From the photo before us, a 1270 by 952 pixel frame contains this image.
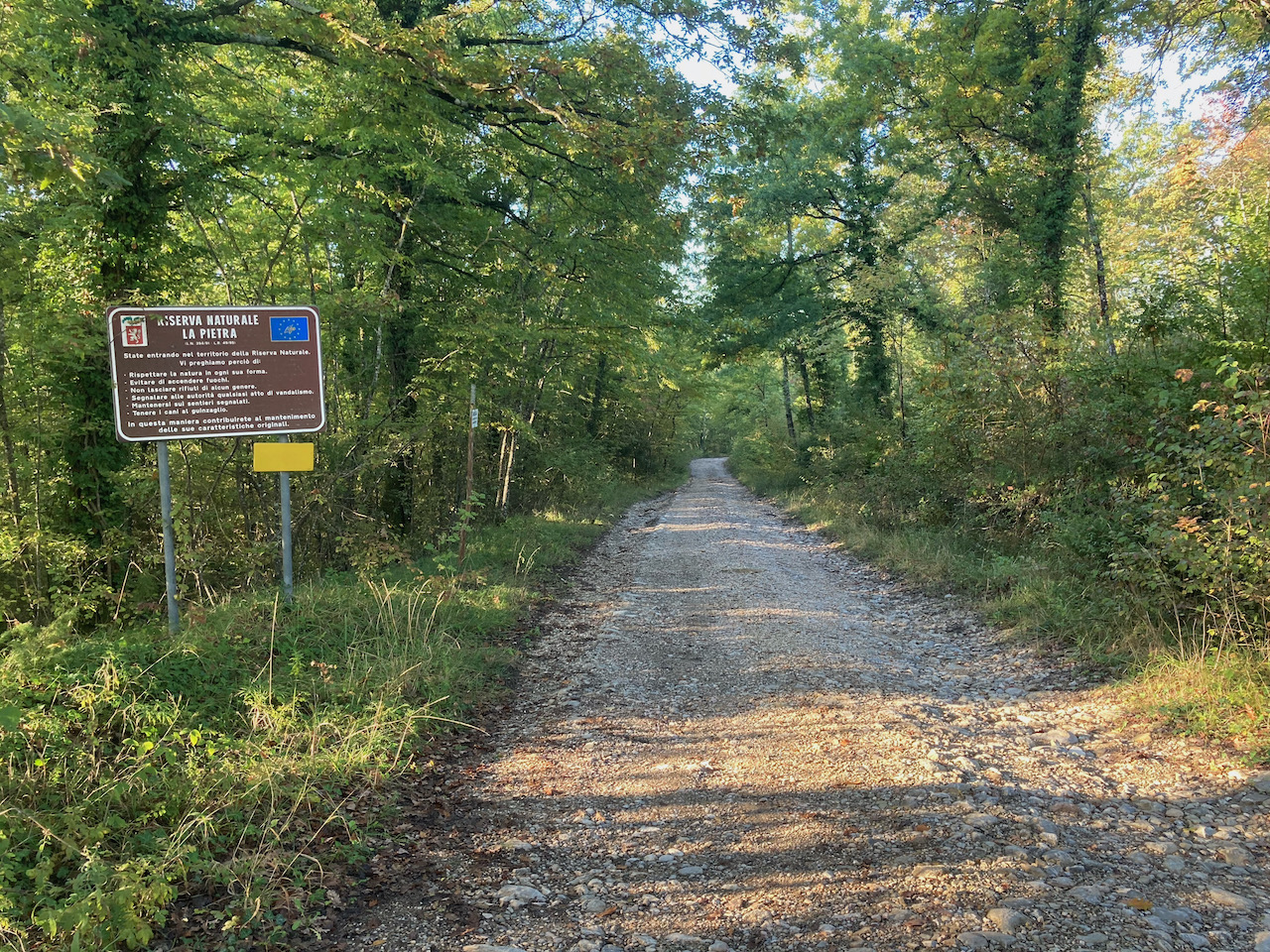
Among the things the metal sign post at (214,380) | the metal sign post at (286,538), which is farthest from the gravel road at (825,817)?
the metal sign post at (214,380)

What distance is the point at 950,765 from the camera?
4.40 m

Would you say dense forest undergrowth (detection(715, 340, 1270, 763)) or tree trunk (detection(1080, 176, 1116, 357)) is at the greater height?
tree trunk (detection(1080, 176, 1116, 357))

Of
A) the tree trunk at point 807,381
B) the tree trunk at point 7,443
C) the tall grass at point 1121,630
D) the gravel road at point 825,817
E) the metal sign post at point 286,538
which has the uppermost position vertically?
the tree trunk at point 807,381

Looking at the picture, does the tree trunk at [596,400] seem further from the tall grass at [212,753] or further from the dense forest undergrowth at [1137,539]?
the tall grass at [212,753]

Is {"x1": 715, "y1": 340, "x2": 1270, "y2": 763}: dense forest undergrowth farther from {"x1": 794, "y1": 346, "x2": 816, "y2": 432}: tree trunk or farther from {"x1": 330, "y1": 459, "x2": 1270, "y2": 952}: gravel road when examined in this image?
{"x1": 794, "y1": 346, "x2": 816, "y2": 432}: tree trunk

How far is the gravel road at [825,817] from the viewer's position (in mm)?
2990

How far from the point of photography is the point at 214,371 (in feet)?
19.8

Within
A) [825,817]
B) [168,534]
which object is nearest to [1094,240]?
[825,817]

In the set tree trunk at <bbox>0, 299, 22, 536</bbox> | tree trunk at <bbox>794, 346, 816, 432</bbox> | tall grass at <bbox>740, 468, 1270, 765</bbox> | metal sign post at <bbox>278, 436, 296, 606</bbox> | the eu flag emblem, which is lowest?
tall grass at <bbox>740, 468, 1270, 765</bbox>

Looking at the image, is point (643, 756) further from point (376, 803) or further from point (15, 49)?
point (15, 49)

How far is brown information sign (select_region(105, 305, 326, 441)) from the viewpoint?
5.61m

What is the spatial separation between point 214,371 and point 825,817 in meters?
5.71

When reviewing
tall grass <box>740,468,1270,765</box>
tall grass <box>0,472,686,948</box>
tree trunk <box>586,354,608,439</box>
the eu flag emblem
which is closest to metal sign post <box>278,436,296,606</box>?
tall grass <box>0,472,686,948</box>

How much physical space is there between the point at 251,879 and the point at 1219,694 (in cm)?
578
